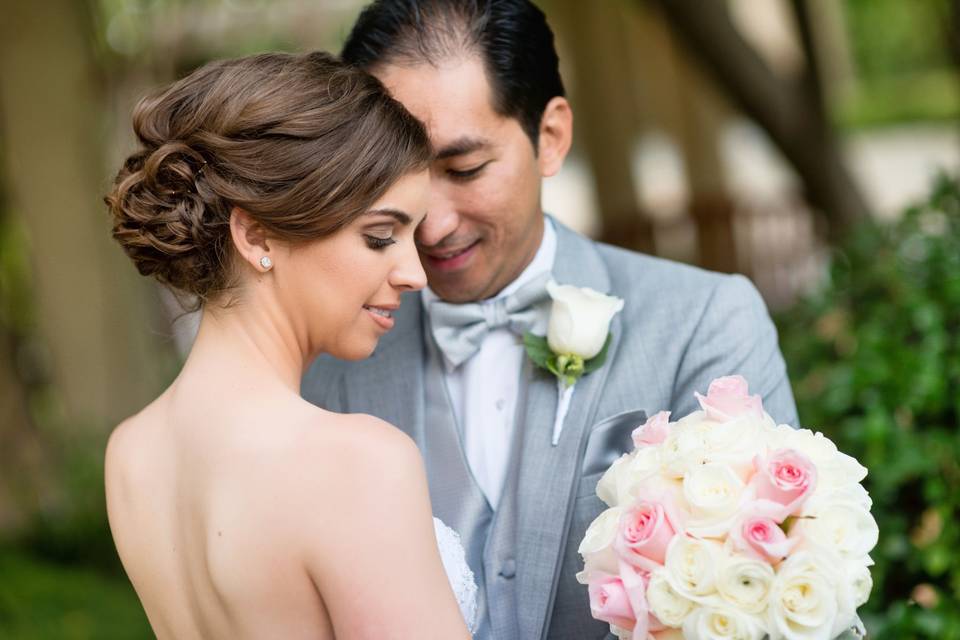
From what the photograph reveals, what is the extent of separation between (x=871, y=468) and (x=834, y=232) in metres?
3.08

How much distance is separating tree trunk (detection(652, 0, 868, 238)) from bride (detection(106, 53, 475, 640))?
3.55 metres

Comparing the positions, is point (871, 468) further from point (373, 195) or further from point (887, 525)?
A: point (373, 195)

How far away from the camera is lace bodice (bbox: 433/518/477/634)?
7.41 ft

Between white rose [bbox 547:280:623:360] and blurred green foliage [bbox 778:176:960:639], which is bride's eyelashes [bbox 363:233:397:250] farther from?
blurred green foliage [bbox 778:176:960:639]

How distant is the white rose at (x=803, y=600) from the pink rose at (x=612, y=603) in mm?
218

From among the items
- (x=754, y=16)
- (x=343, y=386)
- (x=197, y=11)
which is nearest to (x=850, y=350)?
(x=343, y=386)

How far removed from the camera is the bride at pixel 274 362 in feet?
5.96

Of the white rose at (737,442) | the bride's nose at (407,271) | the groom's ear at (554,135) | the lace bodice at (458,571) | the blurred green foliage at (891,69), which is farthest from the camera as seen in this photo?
the blurred green foliage at (891,69)

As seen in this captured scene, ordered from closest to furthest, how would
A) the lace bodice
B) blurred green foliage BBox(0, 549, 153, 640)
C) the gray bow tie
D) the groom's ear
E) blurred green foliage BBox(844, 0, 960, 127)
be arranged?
the lace bodice → the gray bow tie → the groom's ear → blurred green foliage BBox(0, 549, 153, 640) → blurred green foliage BBox(844, 0, 960, 127)

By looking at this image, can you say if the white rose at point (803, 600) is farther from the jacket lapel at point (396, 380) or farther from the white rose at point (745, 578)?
the jacket lapel at point (396, 380)

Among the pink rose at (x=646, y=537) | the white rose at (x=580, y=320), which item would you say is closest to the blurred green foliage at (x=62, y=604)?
the white rose at (x=580, y=320)

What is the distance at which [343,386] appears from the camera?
2822mm

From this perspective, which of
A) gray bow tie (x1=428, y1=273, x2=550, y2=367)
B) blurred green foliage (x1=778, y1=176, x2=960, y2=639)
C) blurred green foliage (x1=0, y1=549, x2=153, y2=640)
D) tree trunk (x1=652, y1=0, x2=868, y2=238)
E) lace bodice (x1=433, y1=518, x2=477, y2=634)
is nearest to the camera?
lace bodice (x1=433, y1=518, x2=477, y2=634)

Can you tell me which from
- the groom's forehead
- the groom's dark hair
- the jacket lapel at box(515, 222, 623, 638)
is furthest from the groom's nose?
the jacket lapel at box(515, 222, 623, 638)
